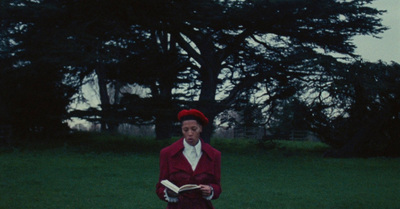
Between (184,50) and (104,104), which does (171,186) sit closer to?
(104,104)

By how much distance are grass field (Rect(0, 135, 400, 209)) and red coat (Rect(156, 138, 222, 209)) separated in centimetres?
455

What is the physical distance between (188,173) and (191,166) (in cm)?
7

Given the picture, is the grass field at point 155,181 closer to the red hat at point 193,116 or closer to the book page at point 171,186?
the red hat at point 193,116

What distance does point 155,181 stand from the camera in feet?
37.8

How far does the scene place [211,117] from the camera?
20125mm

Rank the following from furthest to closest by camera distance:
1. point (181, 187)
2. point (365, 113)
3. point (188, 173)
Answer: point (365, 113)
point (188, 173)
point (181, 187)

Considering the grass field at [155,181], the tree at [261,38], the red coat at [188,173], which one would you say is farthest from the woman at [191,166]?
the tree at [261,38]

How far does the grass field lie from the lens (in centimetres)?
868

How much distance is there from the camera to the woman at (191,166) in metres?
3.79

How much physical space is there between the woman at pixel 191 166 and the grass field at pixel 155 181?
4.56 m

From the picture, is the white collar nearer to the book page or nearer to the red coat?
the red coat

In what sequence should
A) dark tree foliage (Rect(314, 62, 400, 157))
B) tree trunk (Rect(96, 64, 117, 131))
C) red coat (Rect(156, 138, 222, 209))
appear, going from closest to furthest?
red coat (Rect(156, 138, 222, 209)) < dark tree foliage (Rect(314, 62, 400, 157)) < tree trunk (Rect(96, 64, 117, 131))

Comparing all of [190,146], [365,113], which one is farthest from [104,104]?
[190,146]

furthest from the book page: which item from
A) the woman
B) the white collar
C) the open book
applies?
the white collar
